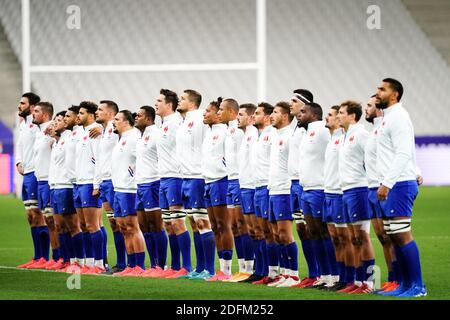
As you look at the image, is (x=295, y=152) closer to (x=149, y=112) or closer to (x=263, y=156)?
(x=263, y=156)

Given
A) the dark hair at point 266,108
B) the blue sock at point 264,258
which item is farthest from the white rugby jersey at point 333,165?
the blue sock at point 264,258

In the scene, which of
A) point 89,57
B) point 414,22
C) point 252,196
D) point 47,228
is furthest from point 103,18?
point 252,196

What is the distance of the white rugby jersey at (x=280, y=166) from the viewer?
38.9 ft

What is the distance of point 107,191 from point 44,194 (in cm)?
106

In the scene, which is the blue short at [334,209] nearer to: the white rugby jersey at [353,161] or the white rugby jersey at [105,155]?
the white rugby jersey at [353,161]

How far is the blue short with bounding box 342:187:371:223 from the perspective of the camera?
10766 millimetres

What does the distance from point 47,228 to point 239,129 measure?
295cm

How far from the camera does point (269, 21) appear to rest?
107ft

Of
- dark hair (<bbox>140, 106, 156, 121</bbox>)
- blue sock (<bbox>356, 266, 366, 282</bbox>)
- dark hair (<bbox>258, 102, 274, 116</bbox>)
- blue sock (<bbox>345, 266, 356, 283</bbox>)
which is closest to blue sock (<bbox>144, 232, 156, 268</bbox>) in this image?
dark hair (<bbox>140, 106, 156, 121</bbox>)

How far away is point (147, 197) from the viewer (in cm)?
1295

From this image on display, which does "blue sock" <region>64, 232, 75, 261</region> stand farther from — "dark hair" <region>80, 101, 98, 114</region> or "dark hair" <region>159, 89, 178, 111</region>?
"dark hair" <region>159, 89, 178, 111</region>

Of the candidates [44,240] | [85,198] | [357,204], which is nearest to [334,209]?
[357,204]

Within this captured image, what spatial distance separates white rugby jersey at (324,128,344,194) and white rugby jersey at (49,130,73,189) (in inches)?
150

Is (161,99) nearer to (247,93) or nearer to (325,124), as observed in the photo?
(325,124)
